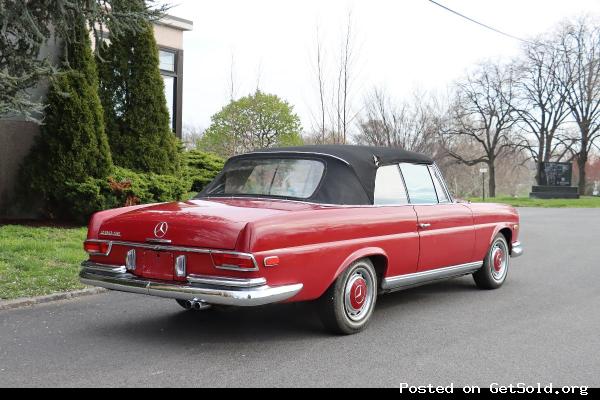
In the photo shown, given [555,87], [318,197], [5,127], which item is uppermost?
[555,87]

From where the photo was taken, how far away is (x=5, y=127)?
12.1 metres

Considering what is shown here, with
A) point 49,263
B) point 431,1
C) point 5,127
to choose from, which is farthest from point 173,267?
point 431,1

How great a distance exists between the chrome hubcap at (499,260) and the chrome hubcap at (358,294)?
258 cm

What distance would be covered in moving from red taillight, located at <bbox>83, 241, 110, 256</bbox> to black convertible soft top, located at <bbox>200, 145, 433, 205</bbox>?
1.27 m

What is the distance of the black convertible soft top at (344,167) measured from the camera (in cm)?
553

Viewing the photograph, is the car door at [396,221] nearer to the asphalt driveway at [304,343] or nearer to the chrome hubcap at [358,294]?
the chrome hubcap at [358,294]

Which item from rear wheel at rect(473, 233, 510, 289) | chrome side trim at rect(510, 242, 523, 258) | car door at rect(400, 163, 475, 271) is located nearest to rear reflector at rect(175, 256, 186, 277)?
car door at rect(400, 163, 475, 271)

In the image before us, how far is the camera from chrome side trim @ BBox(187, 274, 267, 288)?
4.53 meters

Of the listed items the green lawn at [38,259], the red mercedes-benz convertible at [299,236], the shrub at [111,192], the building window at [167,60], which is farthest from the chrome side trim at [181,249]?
the building window at [167,60]

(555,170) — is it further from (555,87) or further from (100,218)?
(100,218)

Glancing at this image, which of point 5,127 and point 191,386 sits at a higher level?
point 5,127

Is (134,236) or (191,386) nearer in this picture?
(191,386)

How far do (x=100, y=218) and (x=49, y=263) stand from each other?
11.4 ft

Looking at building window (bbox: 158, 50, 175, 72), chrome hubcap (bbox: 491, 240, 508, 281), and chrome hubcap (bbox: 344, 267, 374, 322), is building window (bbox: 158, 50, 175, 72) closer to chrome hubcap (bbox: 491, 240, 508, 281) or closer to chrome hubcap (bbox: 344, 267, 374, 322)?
chrome hubcap (bbox: 491, 240, 508, 281)
